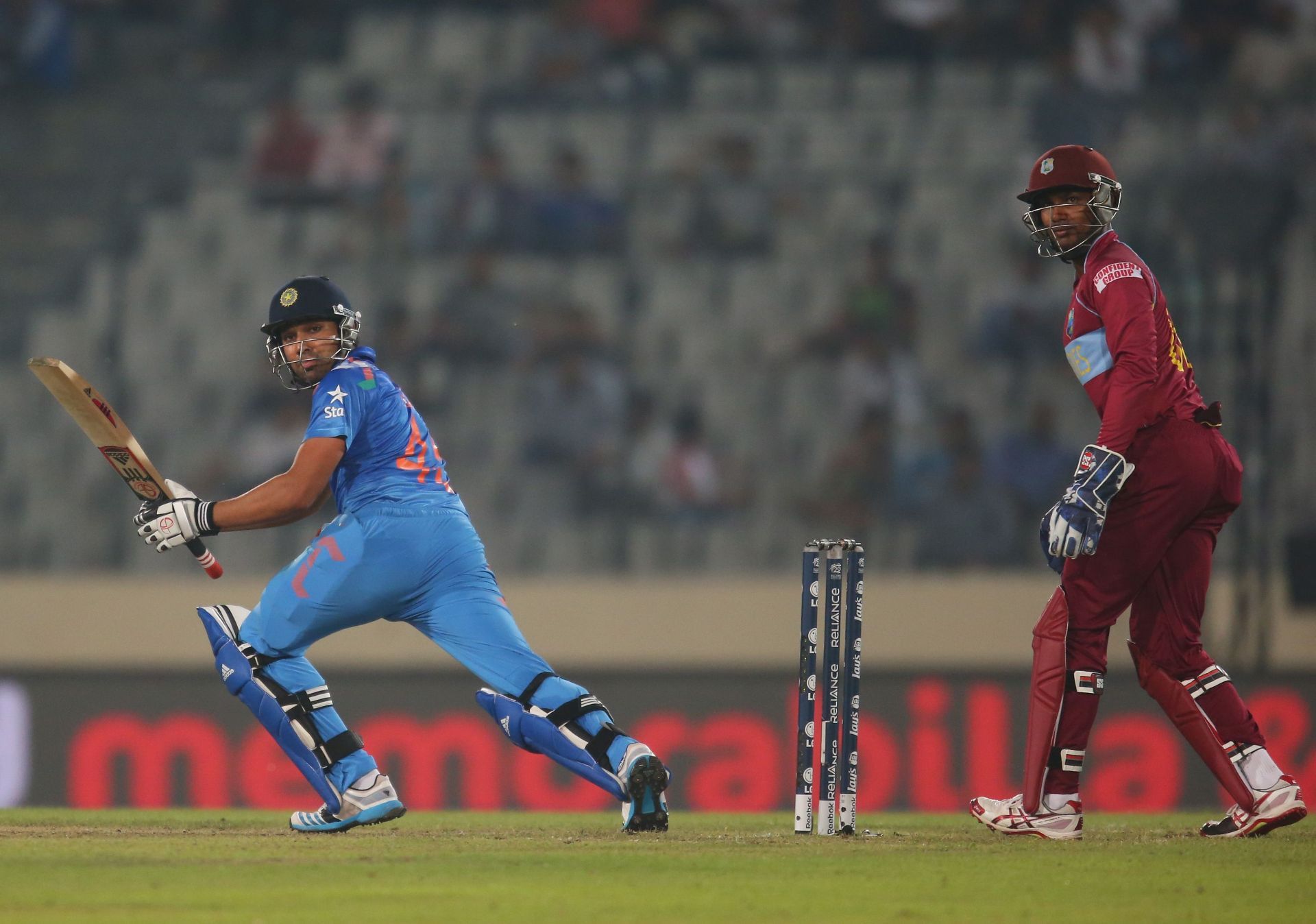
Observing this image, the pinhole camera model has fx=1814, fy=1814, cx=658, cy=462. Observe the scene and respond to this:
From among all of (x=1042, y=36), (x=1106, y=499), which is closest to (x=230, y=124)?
(x=1042, y=36)

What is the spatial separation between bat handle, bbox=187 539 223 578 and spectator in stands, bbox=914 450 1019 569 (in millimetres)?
6259

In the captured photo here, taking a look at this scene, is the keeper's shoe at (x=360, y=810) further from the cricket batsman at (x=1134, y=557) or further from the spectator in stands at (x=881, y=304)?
the spectator in stands at (x=881, y=304)

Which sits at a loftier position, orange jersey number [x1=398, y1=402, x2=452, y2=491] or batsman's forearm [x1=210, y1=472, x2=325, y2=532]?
orange jersey number [x1=398, y1=402, x2=452, y2=491]

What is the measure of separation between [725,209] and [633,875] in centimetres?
909

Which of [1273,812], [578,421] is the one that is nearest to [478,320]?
[578,421]

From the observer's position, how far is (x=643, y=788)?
569 centimetres

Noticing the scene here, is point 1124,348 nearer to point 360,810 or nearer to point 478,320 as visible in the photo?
point 360,810

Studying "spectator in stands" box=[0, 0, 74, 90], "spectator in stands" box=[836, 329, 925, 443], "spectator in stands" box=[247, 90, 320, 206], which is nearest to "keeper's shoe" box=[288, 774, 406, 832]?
"spectator in stands" box=[836, 329, 925, 443]

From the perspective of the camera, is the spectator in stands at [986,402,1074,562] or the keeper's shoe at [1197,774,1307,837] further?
the spectator in stands at [986,402,1074,562]

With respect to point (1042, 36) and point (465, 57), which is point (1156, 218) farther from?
point (465, 57)

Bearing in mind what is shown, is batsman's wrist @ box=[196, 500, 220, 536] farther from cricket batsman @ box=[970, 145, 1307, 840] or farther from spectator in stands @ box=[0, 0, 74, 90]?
spectator in stands @ box=[0, 0, 74, 90]

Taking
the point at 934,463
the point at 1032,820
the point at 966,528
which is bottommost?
the point at 1032,820

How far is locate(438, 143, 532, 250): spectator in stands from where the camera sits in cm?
1329

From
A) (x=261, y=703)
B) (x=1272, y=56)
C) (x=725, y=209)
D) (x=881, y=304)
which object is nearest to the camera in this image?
(x=261, y=703)
